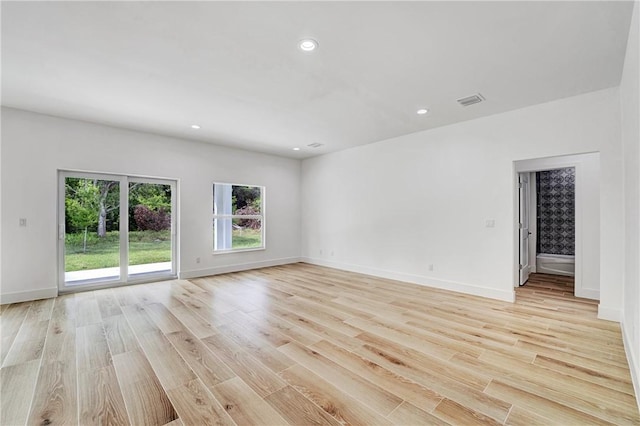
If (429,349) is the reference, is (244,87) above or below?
above

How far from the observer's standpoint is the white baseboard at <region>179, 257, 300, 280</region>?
5606 millimetres

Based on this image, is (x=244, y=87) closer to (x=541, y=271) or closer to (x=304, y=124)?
(x=304, y=124)

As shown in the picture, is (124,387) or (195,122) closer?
(124,387)

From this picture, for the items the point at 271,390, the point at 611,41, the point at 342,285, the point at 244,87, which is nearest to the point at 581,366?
the point at 271,390

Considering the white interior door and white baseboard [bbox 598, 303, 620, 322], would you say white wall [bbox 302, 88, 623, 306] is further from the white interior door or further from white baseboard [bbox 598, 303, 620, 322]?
the white interior door

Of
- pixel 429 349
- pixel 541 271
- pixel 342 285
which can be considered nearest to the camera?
pixel 429 349

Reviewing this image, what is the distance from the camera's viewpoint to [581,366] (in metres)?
2.29

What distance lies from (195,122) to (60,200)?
8.08ft

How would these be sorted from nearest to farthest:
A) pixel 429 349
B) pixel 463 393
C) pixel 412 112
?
pixel 463 393, pixel 429 349, pixel 412 112

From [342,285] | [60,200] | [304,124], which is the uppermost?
[304,124]

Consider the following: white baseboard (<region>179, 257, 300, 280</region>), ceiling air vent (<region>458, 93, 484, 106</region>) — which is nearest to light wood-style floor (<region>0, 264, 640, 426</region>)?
white baseboard (<region>179, 257, 300, 280</region>)

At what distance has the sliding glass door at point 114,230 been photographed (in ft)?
15.0

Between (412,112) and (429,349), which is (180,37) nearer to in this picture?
(412,112)

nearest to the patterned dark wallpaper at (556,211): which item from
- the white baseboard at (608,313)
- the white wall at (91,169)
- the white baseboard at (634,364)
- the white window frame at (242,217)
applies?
the white baseboard at (608,313)
